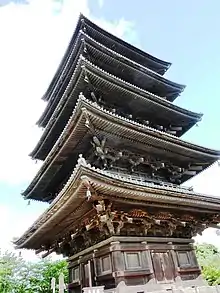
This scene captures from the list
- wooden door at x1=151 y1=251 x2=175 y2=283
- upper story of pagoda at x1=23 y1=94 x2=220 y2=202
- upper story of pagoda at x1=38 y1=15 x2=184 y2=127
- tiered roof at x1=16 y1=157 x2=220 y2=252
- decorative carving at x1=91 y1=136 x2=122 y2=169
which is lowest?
wooden door at x1=151 y1=251 x2=175 y2=283

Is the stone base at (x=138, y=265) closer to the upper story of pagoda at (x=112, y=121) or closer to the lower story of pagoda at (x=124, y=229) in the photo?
the lower story of pagoda at (x=124, y=229)

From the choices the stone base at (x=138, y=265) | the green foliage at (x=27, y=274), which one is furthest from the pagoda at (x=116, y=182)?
the green foliage at (x=27, y=274)

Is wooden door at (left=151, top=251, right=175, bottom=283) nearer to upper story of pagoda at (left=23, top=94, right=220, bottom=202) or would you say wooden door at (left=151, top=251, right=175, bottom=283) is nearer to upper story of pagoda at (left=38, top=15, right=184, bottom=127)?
upper story of pagoda at (left=23, top=94, right=220, bottom=202)

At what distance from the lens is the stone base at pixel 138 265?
27.8 ft

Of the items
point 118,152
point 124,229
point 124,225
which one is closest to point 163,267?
point 124,229

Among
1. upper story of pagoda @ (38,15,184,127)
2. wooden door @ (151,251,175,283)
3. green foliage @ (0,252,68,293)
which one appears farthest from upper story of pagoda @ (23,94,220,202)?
green foliage @ (0,252,68,293)

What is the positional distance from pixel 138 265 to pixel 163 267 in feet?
3.93

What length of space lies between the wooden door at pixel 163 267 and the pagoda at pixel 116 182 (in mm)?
34

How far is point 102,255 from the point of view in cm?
916

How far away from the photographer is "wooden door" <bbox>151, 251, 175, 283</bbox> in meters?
9.26

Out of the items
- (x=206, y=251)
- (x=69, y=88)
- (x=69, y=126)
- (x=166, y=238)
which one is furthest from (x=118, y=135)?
(x=206, y=251)

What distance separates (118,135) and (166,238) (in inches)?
173

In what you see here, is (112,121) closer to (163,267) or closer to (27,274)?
(163,267)

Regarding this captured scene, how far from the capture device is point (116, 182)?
25.4 feet
